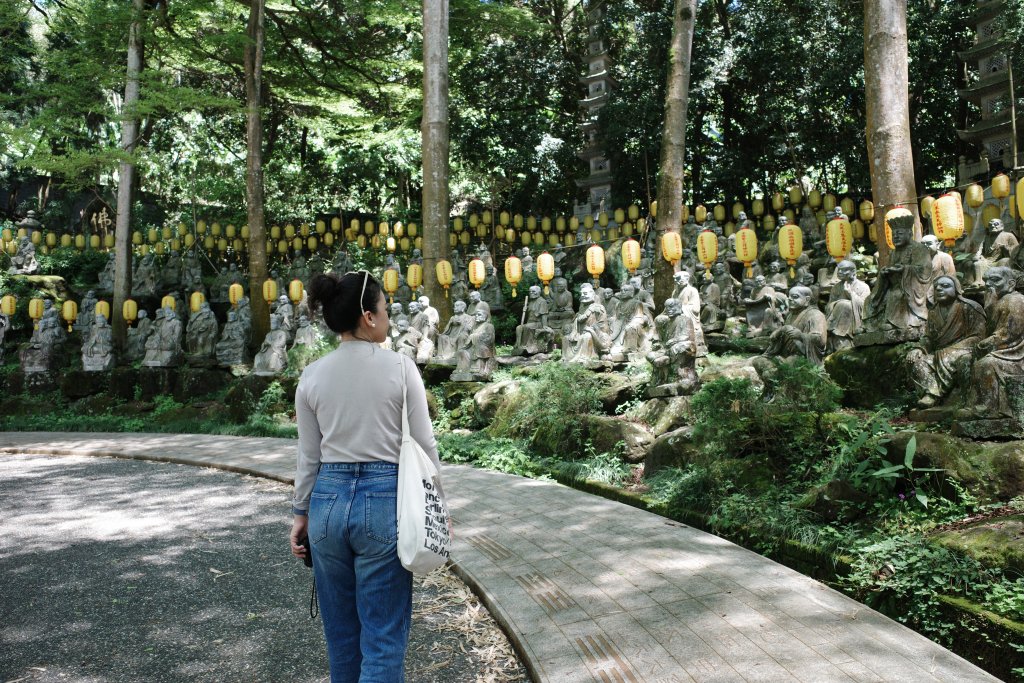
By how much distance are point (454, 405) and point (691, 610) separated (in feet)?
25.9

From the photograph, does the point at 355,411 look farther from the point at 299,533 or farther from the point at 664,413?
the point at 664,413

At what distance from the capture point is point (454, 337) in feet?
41.3

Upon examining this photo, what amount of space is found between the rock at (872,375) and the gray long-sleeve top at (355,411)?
18.4 ft

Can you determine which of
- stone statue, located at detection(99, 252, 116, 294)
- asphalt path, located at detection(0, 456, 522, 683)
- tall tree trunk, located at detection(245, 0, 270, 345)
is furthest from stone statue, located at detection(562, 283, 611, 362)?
stone statue, located at detection(99, 252, 116, 294)

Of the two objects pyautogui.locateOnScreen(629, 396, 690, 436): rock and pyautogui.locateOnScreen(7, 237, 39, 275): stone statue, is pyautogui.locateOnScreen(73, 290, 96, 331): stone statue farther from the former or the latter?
pyautogui.locateOnScreen(629, 396, 690, 436): rock

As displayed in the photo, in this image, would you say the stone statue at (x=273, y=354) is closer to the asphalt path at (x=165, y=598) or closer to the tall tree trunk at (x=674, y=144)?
the asphalt path at (x=165, y=598)

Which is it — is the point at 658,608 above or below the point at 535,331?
below

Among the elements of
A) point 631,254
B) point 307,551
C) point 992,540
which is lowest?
point 992,540

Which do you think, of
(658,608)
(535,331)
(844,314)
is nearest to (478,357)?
(535,331)

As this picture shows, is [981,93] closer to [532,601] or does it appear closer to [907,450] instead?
[907,450]

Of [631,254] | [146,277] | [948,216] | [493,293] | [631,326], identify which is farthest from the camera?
[146,277]

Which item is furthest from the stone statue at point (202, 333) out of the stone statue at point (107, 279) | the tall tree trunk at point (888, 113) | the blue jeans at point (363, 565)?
the blue jeans at point (363, 565)

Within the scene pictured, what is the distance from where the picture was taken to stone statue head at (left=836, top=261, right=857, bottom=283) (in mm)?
8633

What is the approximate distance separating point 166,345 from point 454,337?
24.5ft
